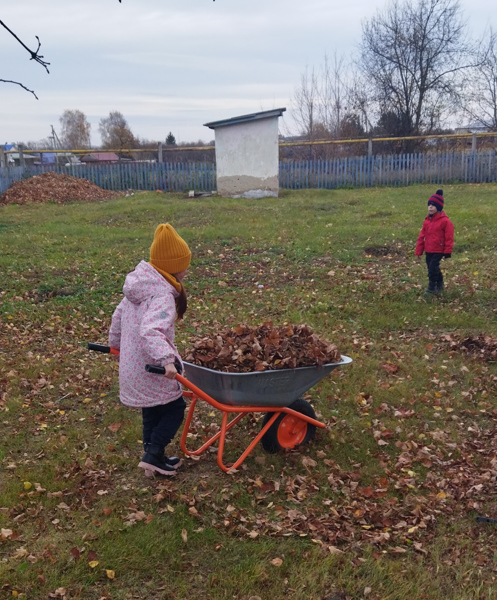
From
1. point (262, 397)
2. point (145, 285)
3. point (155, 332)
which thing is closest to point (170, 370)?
point (155, 332)

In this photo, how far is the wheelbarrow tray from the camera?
372 centimetres

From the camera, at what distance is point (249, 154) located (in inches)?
787

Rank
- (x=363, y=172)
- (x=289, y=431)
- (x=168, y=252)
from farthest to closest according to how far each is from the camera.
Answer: (x=363, y=172) < (x=289, y=431) < (x=168, y=252)

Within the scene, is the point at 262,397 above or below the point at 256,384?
below

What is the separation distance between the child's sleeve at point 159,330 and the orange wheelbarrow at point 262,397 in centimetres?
19

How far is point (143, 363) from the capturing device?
11.9 feet

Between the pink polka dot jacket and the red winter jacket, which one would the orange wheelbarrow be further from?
the red winter jacket

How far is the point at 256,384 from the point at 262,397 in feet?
0.50

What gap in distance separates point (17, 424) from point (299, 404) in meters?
2.56

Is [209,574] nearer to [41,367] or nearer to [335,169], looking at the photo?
[41,367]

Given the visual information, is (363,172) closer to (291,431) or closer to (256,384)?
(291,431)

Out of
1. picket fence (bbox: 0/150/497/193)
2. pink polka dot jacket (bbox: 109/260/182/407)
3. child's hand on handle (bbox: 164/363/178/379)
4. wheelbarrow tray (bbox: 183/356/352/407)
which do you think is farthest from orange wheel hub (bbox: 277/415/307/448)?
picket fence (bbox: 0/150/497/193)

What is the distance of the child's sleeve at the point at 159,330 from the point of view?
3379 millimetres

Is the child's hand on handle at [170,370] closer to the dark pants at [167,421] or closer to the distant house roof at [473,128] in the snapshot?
the dark pants at [167,421]
